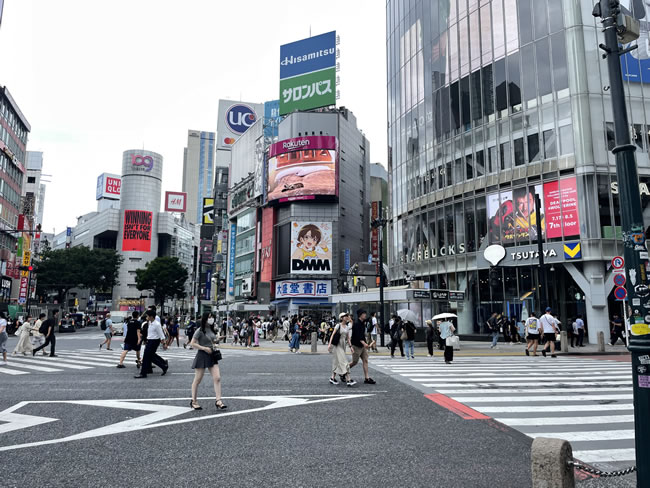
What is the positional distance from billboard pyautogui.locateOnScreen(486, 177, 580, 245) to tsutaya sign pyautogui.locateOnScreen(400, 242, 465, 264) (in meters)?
3.12

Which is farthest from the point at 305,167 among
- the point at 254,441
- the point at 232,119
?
the point at 254,441

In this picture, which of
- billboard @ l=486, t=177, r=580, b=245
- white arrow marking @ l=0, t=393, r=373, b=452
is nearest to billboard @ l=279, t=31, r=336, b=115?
billboard @ l=486, t=177, r=580, b=245

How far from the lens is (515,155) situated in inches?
1287

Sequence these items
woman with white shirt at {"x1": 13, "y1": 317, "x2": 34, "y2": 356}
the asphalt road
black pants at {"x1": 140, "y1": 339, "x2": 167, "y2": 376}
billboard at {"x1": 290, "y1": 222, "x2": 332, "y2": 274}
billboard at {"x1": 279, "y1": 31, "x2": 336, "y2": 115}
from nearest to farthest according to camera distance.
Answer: the asphalt road
black pants at {"x1": 140, "y1": 339, "x2": 167, "y2": 376}
woman with white shirt at {"x1": 13, "y1": 317, "x2": 34, "y2": 356}
billboard at {"x1": 290, "y1": 222, "x2": 332, "y2": 274}
billboard at {"x1": 279, "y1": 31, "x2": 336, "y2": 115}

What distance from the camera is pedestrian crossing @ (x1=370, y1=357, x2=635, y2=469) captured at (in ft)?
21.5

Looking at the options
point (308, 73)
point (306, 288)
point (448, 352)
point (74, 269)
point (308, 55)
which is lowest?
point (448, 352)

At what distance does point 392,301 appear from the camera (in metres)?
28.9

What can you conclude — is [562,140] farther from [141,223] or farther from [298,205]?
[141,223]

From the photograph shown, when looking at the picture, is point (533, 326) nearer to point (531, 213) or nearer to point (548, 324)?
point (548, 324)

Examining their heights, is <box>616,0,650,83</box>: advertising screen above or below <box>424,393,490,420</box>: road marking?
above

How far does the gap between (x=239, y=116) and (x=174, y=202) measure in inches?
1987

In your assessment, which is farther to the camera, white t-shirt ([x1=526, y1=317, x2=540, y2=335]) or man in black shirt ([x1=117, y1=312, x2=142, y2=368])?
white t-shirt ([x1=526, y1=317, x2=540, y2=335])

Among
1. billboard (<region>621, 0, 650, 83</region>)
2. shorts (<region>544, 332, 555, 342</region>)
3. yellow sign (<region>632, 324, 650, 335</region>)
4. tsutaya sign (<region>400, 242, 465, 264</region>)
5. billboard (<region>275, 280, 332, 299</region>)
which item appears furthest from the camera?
billboard (<region>275, 280, 332, 299</region>)

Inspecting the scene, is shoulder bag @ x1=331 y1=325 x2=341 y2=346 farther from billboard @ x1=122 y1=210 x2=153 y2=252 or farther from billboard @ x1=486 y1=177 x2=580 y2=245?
billboard @ x1=122 y1=210 x2=153 y2=252
